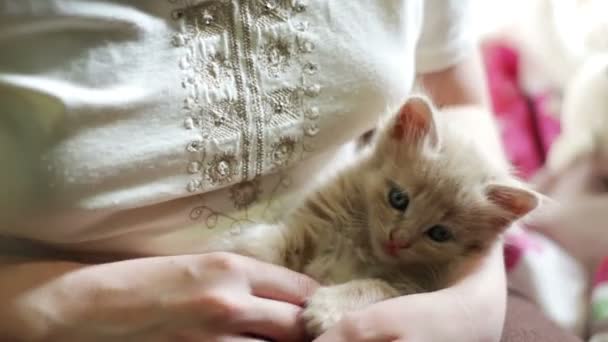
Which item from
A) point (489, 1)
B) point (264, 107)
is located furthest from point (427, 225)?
point (489, 1)

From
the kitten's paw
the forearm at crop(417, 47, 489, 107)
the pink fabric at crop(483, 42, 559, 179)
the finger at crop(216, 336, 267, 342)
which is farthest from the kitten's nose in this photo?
the pink fabric at crop(483, 42, 559, 179)

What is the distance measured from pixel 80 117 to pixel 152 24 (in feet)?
0.43

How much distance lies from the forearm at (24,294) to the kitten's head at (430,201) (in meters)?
0.39

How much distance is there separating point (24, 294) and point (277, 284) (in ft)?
0.93

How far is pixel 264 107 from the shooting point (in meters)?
0.84

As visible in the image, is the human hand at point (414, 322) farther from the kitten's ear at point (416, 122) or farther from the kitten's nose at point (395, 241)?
the kitten's ear at point (416, 122)

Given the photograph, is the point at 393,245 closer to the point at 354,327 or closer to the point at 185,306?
the point at 354,327

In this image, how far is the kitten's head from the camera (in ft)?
3.03

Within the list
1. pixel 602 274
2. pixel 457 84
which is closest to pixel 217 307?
pixel 457 84

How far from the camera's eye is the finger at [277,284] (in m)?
0.84

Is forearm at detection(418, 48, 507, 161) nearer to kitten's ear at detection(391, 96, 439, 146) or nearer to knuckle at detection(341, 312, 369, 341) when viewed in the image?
kitten's ear at detection(391, 96, 439, 146)

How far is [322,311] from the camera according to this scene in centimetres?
81

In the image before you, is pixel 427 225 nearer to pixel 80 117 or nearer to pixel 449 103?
pixel 449 103

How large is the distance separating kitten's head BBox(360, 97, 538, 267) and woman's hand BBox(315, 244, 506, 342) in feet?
0.19
